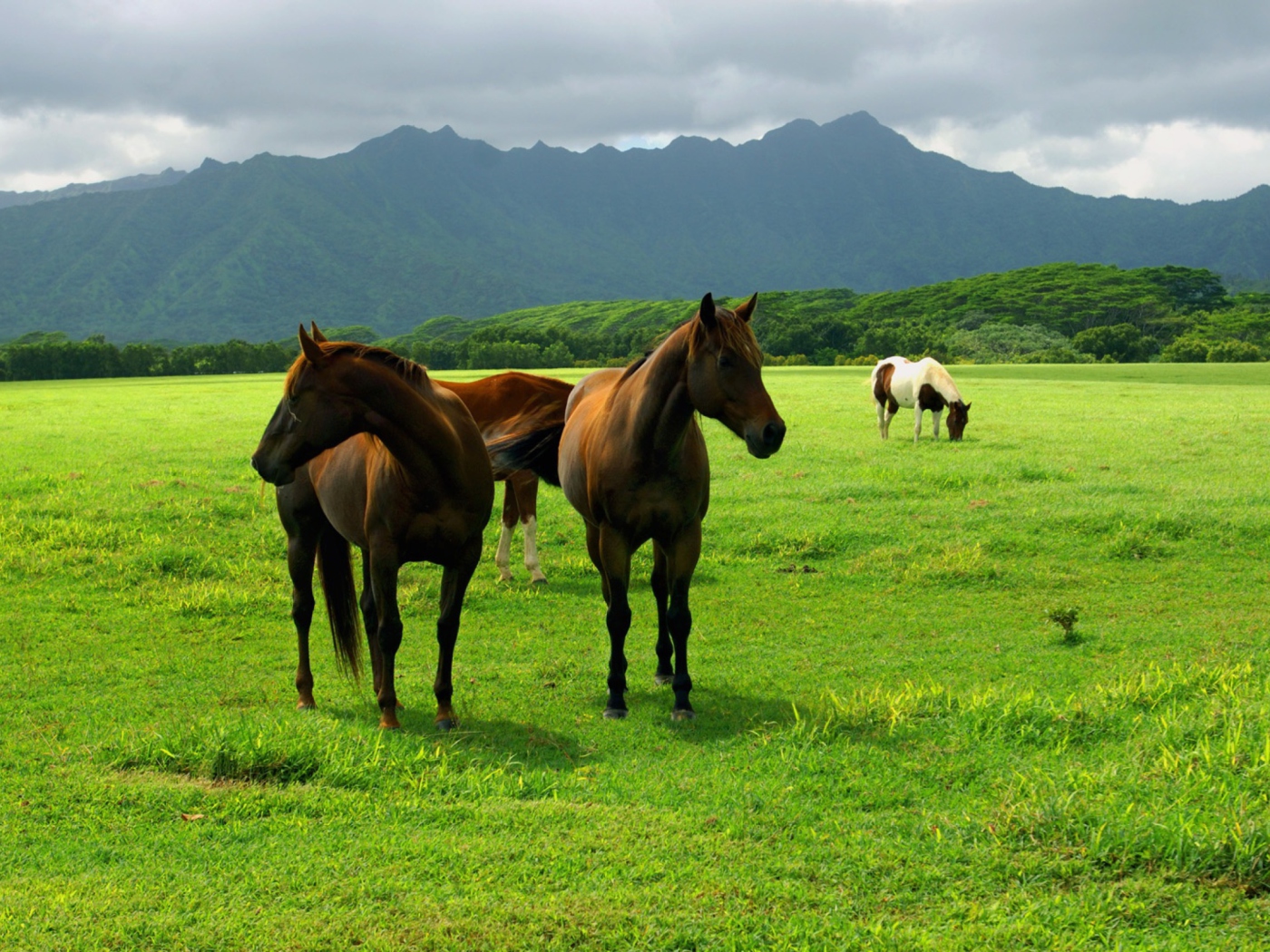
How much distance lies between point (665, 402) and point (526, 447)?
3522 millimetres

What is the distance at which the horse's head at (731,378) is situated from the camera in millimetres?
5586

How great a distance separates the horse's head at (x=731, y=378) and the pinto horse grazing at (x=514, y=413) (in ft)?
15.9

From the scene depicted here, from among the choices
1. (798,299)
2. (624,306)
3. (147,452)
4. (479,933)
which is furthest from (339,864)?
(624,306)

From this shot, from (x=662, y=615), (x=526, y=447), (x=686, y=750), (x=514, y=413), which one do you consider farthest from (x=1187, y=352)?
(x=686, y=750)

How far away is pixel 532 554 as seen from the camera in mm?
10992

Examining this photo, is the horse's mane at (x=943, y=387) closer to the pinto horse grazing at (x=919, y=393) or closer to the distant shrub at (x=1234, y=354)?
the pinto horse grazing at (x=919, y=393)

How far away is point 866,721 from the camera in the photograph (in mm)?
5605

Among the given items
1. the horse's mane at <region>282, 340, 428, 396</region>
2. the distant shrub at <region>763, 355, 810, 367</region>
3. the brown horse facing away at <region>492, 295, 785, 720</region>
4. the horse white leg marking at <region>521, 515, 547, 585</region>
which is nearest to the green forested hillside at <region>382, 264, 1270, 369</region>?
the distant shrub at <region>763, 355, 810, 367</region>

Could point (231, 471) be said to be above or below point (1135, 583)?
above

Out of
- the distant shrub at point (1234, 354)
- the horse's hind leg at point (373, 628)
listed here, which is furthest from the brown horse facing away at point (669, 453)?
the distant shrub at point (1234, 354)

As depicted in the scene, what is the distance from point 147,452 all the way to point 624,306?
15938 centimetres

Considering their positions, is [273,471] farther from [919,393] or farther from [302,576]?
[919,393]

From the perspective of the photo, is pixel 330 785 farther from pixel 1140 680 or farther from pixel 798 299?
pixel 798 299

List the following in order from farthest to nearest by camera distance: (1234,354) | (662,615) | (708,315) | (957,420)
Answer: (1234,354)
(957,420)
(662,615)
(708,315)
